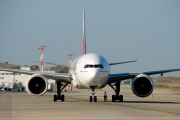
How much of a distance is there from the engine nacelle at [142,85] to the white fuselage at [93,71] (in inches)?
96.8

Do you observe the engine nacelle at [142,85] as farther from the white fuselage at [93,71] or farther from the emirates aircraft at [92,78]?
the white fuselage at [93,71]

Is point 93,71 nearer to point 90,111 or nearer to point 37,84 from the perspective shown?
point 37,84

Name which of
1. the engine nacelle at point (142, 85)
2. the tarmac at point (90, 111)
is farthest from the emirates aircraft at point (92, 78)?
the tarmac at point (90, 111)

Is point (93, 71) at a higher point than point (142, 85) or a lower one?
higher

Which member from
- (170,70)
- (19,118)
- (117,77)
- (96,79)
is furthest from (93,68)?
(19,118)

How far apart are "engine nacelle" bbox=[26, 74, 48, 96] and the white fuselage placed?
2558mm

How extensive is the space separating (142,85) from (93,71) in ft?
15.5

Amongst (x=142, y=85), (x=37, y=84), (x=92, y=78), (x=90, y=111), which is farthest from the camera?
(x=142, y=85)

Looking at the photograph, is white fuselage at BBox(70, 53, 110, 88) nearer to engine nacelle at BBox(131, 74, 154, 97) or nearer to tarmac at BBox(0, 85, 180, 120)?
tarmac at BBox(0, 85, 180, 120)

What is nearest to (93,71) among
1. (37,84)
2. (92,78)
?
(92,78)

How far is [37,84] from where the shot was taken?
3741 centimetres

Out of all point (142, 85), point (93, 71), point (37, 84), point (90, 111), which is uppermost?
point (93, 71)

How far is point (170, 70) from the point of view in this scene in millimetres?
39250

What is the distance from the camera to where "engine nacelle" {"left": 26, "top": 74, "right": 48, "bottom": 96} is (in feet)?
122
